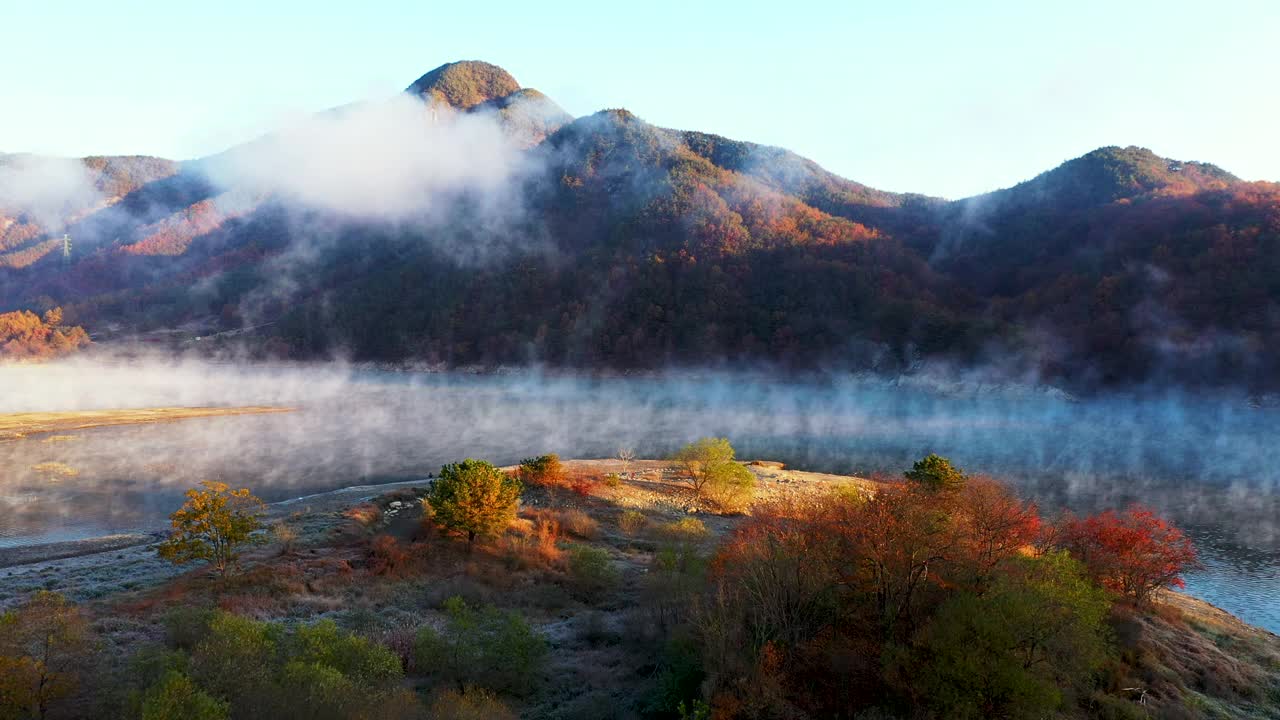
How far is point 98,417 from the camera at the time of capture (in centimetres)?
6166

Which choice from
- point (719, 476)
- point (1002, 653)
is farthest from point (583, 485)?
point (1002, 653)

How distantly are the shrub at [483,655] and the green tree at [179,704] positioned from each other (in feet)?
13.9

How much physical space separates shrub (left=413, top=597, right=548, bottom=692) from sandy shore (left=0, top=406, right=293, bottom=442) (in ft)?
196

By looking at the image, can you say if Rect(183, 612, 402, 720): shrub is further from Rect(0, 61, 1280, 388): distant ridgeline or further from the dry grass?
Rect(0, 61, 1280, 388): distant ridgeline

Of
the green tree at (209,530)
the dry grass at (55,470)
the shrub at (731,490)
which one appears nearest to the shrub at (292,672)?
the green tree at (209,530)

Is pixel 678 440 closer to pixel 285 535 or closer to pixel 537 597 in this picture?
pixel 285 535

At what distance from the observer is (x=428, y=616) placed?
15.5m

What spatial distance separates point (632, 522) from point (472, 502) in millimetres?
7497

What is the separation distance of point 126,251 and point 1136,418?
229 meters

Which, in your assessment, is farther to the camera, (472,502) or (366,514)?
(366,514)

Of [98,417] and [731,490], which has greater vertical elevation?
[731,490]

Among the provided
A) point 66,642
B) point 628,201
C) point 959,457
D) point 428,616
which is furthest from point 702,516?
point 628,201

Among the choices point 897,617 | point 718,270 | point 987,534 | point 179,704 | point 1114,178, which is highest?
point 1114,178

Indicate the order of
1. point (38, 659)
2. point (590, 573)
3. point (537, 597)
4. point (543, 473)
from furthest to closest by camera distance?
point (543, 473) < point (590, 573) < point (537, 597) < point (38, 659)
